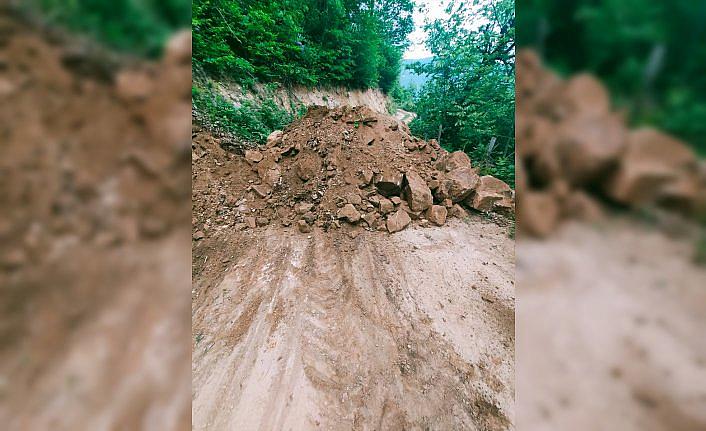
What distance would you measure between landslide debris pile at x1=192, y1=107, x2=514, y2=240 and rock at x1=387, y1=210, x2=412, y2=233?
14 mm

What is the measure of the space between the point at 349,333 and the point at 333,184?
215 centimetres

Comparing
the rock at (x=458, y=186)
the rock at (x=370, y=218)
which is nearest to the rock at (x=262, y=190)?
the rock at (x=370, y=218)

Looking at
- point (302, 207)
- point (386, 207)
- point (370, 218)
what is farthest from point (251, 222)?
point (386, 207)
